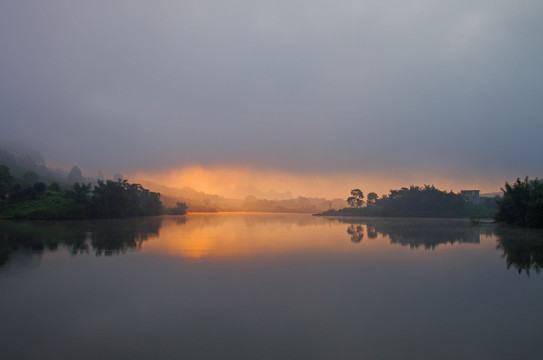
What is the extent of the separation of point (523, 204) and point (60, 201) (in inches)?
2600

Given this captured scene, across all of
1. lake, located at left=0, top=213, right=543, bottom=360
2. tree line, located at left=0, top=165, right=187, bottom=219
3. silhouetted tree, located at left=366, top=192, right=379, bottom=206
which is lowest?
lake, located at left=0, top=213, right=543, bottom=360

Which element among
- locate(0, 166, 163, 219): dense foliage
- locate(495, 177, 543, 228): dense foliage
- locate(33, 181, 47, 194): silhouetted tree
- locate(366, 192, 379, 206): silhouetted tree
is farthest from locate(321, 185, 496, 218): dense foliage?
locate(33, 181, 47, 194): silhouetted tree

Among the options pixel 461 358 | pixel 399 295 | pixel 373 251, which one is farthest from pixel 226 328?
pixel 373 251

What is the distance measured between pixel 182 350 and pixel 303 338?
207cm

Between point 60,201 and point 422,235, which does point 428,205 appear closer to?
point 422,235

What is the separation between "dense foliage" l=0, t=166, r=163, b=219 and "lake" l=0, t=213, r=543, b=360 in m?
38.7

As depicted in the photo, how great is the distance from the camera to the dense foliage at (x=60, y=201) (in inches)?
1820

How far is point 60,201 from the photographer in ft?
169

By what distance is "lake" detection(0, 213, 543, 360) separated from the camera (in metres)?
5.34

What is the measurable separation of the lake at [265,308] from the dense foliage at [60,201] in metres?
38.7

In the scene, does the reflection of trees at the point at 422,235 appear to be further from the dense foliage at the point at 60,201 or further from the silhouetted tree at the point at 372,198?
the silhouetted tree at the point at 372,198

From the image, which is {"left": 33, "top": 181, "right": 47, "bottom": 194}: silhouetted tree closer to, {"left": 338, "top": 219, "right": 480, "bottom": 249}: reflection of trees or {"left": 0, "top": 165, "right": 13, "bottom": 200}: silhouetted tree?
{"left": 0, "top": 165, "right": 13, "bottom": 200}: silhouetted tree

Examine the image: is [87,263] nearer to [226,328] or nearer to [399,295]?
[226,328]

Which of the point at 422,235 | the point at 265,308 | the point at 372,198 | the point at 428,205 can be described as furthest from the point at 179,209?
the point at 265,308
